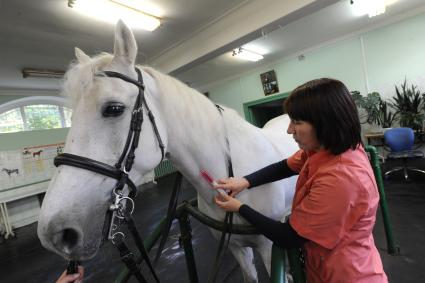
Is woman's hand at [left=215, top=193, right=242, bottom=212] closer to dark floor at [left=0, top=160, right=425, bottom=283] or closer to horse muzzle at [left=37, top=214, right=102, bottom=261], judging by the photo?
horse muzzle at [left=37, top=214, right=102, bottom=261]

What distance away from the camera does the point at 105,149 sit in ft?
2.33

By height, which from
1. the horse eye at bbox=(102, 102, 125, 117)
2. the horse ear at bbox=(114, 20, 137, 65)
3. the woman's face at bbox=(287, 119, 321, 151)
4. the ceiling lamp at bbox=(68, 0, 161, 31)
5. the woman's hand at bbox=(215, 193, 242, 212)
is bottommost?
the woman's hand at bbox=(215, 193, 242, 212)

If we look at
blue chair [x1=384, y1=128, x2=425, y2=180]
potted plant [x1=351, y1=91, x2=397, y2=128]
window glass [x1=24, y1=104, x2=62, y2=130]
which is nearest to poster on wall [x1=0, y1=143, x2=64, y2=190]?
window glass [x1=24, y1=104, x2=62, y2=130]

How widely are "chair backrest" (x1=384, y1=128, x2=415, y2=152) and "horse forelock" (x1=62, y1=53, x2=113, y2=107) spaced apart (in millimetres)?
4544

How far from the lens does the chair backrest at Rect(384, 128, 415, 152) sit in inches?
151

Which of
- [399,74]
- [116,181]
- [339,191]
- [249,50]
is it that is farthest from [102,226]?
[399,74]

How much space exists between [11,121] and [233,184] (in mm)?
6556

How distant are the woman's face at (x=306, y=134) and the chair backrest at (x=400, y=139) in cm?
406

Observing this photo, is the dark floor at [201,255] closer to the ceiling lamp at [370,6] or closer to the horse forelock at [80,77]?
the horse forelock at [80,77]

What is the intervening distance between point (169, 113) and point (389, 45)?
19.4 feet

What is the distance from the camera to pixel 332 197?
657mm

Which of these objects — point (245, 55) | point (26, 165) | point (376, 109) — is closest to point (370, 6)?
point (376, 109)

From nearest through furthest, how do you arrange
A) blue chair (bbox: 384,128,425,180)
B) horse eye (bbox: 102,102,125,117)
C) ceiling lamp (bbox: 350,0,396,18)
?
horse eye (bbox: 102,102,125,117), ceiling lamp (bbox: 350,0,396,18), blue chair (bbox: 384,128,425,180)

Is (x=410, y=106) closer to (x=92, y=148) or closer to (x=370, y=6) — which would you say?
(x=370, y=6)
